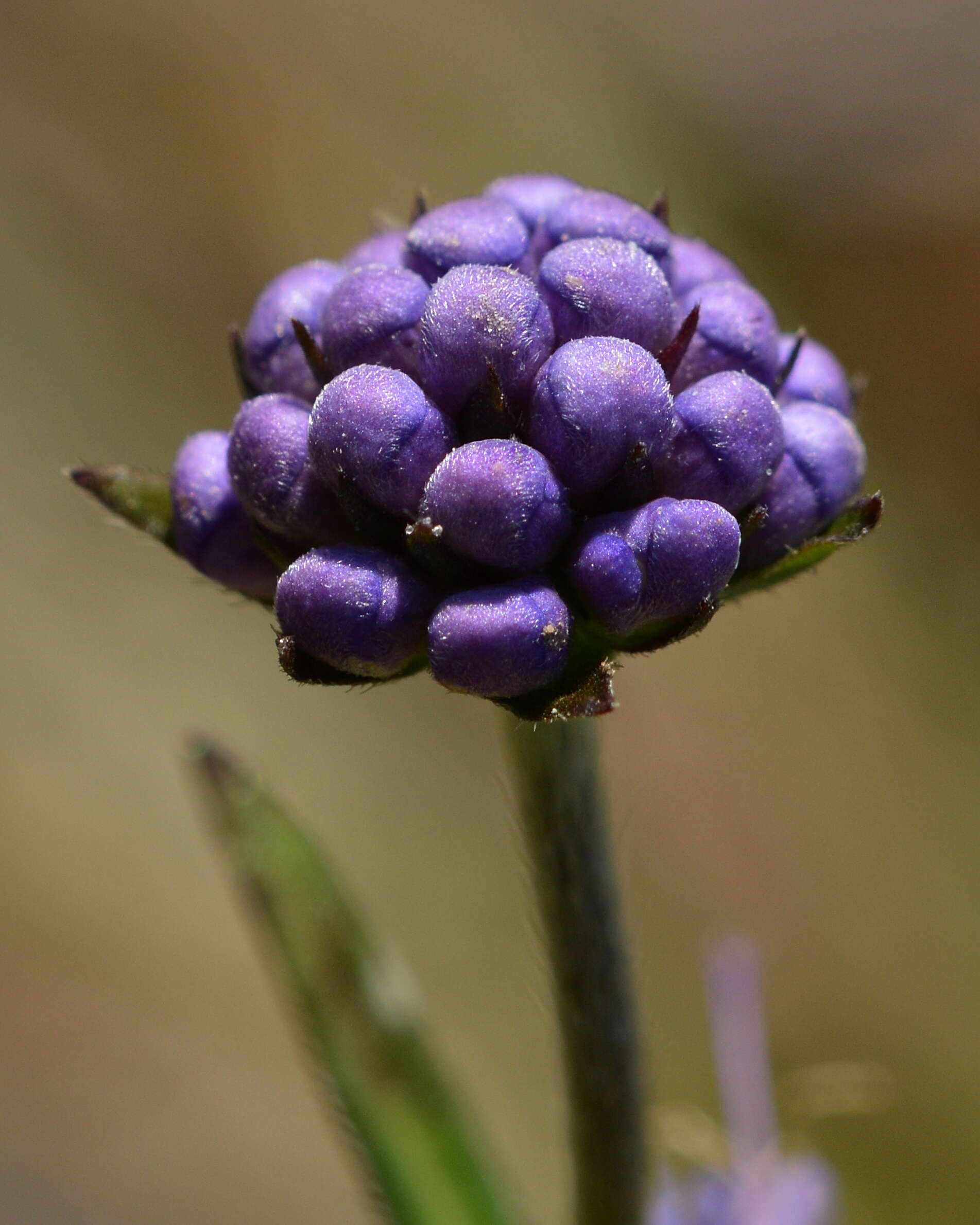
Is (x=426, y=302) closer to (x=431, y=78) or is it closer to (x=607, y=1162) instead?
(x=607, y=1162)

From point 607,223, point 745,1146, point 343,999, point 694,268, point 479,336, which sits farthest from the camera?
point 745,1146

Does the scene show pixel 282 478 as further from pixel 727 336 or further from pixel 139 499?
pixel 727 336

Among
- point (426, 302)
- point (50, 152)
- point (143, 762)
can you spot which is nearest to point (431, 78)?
point (50, 152)

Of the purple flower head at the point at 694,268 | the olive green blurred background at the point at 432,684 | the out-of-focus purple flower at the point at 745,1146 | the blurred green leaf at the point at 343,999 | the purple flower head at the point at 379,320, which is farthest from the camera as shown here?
the olive green blurred background at the point at 432,684

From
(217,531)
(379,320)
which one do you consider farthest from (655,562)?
(217,531)

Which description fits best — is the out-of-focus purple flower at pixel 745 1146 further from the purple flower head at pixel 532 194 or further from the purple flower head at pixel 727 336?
the purple flower head at pixel 532 194

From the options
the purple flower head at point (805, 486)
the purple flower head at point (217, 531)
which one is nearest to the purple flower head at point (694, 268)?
the purple flower head at point (805, 486)

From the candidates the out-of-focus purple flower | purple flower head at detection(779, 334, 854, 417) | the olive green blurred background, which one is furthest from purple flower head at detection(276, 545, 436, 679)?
the olive green blurred background

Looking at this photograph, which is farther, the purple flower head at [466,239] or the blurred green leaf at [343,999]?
the blurred green leaf at [343,999]
